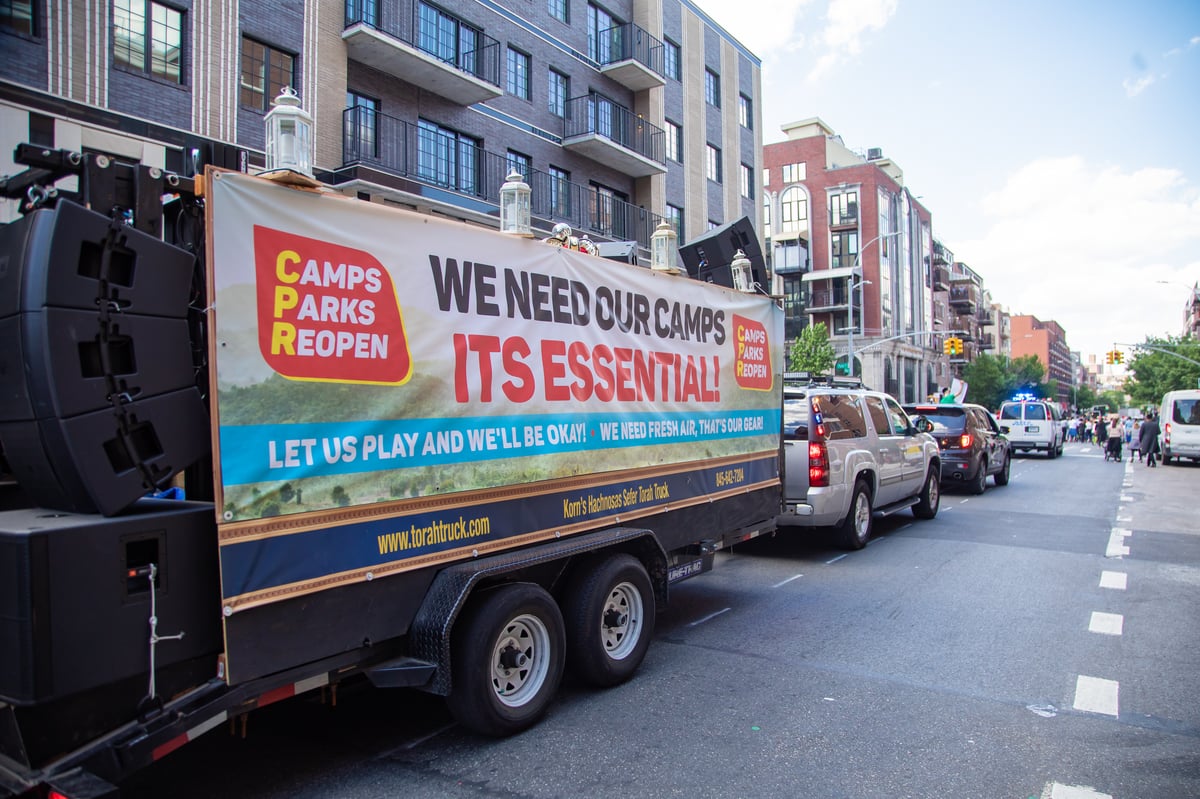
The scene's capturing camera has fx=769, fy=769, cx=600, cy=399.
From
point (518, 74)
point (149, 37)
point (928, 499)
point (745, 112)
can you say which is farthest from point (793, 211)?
Result: point (149, 37)

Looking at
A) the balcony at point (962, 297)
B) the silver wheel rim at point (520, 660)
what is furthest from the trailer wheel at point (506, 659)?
the balcony at point (962, 297)

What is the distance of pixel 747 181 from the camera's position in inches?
1275

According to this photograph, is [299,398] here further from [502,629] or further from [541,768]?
[541,768]

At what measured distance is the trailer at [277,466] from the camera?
2883mm

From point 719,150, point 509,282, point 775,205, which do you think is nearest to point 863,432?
point 509,282

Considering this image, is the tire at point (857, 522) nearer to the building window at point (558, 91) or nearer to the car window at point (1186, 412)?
the building window at point (558, 91)

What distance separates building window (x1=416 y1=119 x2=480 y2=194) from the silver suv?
10820 mm

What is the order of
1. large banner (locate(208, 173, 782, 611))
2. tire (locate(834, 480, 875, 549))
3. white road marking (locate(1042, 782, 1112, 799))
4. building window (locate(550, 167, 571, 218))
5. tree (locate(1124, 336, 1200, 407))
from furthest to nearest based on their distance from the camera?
tree (locate(1124, 336, 1200, 407)) → building window (locate(550, 167, 571, 218)) → tire (locate(834, 480, 875, 549)) → white road marking (locate(1042, 782, 1112, 799)) → large banner (locate(208, 173, 782, 611))

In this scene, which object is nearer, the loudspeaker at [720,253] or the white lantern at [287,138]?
the white lantern at [287,138]

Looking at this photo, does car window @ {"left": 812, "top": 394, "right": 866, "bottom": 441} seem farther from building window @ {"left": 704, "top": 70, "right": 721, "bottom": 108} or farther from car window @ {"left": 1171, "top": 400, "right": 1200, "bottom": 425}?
car window @ {"left": 1171, "top": 400, "right": 1200, "bottom": 425}

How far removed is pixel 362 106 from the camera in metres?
15.8

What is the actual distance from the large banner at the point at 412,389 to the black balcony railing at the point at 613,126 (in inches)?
718

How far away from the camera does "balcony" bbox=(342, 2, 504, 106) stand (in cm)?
1580

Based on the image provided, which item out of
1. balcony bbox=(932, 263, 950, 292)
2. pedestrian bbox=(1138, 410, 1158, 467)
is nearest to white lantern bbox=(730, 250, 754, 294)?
pedestrian bbox=(1138, 410, 1158, 467)
